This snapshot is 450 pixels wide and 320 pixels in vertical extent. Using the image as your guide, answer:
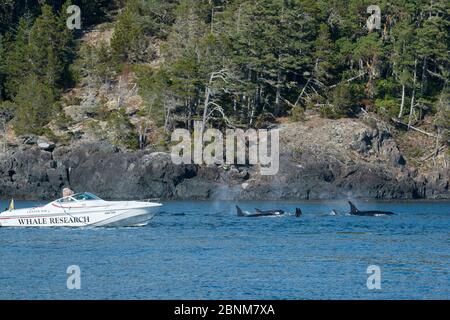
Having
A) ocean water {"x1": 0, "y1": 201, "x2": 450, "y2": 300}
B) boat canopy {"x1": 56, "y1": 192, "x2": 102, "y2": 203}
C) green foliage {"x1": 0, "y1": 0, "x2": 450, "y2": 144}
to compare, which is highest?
green foliage {"x1": 0, "y1": 0, "x2": 450, "y2": 144}

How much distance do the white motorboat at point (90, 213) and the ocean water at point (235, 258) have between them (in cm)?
58

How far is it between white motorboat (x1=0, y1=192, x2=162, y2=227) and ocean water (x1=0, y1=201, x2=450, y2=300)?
0.58 meters

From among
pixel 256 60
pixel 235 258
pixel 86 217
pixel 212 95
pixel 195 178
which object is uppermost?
pixel 256 60

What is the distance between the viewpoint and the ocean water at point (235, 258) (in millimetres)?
41906

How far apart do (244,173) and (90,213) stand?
35286mm

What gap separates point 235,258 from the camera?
2012 inches

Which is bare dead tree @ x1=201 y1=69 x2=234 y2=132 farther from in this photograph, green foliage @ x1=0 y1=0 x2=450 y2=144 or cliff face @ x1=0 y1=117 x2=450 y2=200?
cliff face @ x1=0 y1=117 x2=450 y2=200

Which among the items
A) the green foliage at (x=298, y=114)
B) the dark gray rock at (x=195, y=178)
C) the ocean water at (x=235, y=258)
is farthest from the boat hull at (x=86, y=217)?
the green foliage at (x=298, y=114)

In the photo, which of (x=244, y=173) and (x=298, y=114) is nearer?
(x=244, y=173)

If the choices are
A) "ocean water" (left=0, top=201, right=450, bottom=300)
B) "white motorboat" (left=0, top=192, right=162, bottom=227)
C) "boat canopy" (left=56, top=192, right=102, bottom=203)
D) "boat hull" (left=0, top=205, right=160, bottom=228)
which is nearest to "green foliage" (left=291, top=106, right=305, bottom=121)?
"ocean water" (left=0, top=201, right=450, bottom=300)

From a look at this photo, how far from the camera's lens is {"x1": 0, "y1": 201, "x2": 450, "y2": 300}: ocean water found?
4191 cm

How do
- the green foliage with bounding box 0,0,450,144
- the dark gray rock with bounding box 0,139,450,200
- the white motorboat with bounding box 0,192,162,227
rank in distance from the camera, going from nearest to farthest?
the white motorboat with bounding box 0,192,162,227 < the dark gray rock with bounding box 0,139,450,200 < the green foliage with bounding box 0,0,450,144

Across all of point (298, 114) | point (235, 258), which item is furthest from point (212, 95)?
point (235, 258)

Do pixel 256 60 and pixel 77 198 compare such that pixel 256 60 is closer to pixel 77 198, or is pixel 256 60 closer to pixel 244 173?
pixel 244 173
